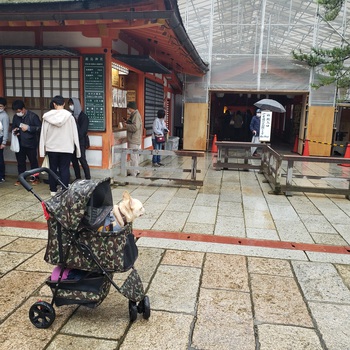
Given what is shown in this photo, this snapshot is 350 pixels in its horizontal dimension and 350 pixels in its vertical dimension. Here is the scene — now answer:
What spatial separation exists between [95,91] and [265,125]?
5287 mm

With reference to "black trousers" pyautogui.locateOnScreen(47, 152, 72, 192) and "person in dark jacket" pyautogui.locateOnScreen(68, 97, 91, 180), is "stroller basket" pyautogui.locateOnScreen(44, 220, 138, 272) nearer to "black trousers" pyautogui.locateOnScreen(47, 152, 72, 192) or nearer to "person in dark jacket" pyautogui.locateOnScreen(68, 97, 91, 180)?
"black trousers" pyautogui.locateOnScreen(47, 152, 72, 192)

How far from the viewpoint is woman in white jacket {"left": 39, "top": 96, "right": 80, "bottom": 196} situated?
5.60 m

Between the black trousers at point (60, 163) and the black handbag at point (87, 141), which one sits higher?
the black handbag at point (87, 141)

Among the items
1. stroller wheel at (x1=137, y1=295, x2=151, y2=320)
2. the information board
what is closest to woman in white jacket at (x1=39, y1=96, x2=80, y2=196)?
stroller wheel at (x1=137, y1=295, x2=151, y2=320)

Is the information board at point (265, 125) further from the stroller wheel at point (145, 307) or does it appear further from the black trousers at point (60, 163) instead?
the stroller wheel at point (145, 307)

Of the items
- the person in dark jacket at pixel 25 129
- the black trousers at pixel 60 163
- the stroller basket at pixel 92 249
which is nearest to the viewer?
the stroller basket at pixel 92 249

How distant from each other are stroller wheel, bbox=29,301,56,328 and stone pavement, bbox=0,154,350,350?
5 cm

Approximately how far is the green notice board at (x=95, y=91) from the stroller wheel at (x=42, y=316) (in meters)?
4.90

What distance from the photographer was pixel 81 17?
5215 millimetres

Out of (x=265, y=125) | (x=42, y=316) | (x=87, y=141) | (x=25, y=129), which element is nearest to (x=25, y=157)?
(x=25, y=129)

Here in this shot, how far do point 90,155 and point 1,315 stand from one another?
479cm

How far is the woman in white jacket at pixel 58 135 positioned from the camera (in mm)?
5598

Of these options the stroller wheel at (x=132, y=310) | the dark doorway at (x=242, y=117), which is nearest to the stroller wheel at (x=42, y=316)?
the stroller wheel at (x=132, y=310)

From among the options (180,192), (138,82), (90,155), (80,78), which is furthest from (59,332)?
(138,82)
